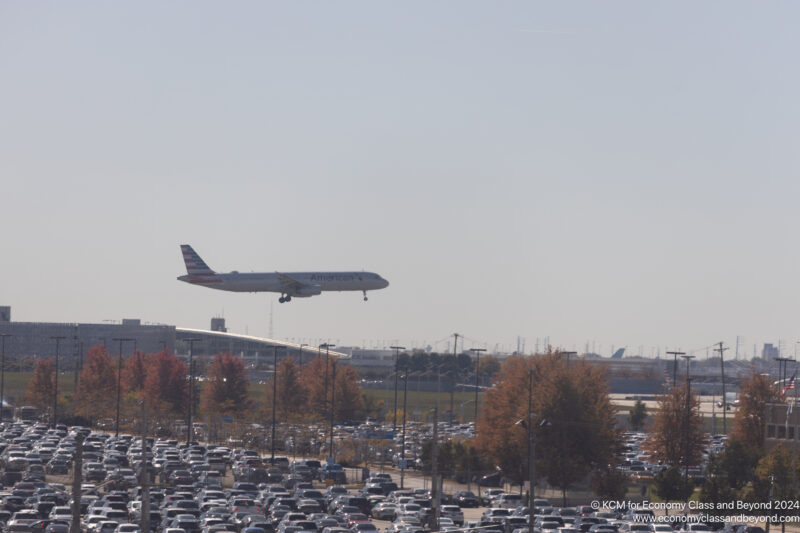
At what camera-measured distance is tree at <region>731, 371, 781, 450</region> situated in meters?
86.2

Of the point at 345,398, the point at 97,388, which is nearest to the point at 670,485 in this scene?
the point at 345,398

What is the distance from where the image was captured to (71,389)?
551ft

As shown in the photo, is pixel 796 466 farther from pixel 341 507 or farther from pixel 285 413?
pixel 285 413

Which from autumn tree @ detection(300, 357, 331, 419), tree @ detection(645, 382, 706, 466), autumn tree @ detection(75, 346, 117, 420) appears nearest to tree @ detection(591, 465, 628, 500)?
tree @ detection(645, 382, 706, 466)

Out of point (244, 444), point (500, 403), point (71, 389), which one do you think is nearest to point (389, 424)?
point (244, 444)

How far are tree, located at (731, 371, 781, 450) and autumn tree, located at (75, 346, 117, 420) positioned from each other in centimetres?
6564

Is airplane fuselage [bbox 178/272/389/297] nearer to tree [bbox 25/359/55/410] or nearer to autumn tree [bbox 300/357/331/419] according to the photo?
autumn tree [bbox 300/357/331/419]

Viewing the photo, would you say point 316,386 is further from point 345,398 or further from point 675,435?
point 675,435

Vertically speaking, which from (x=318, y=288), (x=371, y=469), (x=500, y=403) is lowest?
(x=371, y=469)

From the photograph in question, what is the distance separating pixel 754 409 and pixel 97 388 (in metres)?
78.2

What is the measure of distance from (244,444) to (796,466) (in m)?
51.4

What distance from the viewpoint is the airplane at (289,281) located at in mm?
125188

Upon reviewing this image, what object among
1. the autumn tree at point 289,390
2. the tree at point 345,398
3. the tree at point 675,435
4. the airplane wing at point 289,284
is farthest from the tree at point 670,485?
the airplane wing at point 289,284

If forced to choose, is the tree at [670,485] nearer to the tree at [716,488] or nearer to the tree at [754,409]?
the tree at [716,488]
